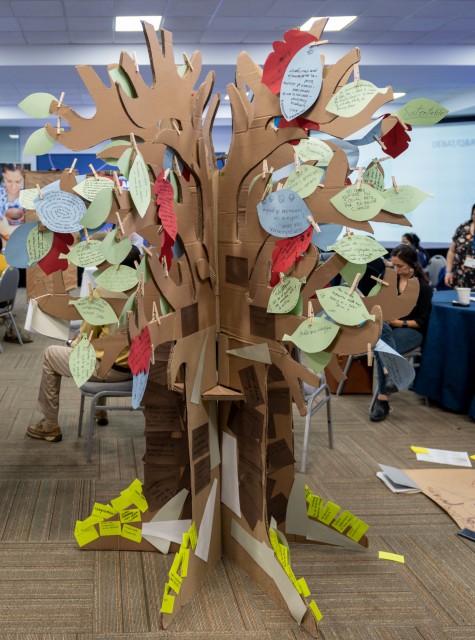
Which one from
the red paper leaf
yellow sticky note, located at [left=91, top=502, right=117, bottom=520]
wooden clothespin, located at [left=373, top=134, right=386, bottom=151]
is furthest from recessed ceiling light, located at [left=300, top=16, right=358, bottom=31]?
yellow sticky note, located at [left=91, top=502, right=117, bottom=520]

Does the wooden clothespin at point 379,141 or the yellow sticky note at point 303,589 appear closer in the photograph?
the wooden clothespin at point 379,141

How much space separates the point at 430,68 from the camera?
7.43m

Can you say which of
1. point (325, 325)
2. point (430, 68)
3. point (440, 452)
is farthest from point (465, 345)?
point (430, 68)

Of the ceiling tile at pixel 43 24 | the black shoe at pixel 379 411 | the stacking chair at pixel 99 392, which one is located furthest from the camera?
the ceiling tile at pixel 43 24

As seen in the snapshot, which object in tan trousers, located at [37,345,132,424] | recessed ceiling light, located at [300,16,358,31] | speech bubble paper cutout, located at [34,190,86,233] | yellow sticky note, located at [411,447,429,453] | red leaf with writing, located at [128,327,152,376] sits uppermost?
recessed ceiling light, located at [300,16,358,31]

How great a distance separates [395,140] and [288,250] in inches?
16.7

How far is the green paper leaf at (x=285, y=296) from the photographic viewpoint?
5.76 ft

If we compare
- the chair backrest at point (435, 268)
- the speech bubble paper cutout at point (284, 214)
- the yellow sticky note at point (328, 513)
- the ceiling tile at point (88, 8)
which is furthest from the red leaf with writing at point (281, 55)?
the chair backrest at point (435, 268)

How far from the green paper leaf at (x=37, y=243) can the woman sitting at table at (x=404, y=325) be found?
2311 millimetres

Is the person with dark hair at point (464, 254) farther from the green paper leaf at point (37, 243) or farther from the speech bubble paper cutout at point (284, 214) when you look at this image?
the green paper leaf at point (37, 243)

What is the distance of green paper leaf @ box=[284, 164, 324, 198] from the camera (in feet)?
5.45

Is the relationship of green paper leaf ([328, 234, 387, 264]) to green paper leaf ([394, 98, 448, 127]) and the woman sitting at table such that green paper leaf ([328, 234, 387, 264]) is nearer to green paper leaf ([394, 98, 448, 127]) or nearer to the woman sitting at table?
green paper leaf ([394, 98, 448, 127])

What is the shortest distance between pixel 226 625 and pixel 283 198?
48.0 inches

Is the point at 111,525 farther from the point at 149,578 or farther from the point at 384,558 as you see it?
the point at 384,558
